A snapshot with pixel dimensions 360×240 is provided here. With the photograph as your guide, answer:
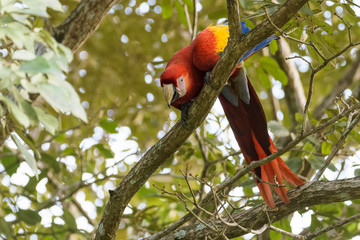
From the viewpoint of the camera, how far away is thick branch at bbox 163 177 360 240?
1.72 m

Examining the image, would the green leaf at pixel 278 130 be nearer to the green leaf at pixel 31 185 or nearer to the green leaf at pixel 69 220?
the green leaf at pixel 69 220

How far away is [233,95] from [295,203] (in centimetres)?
63

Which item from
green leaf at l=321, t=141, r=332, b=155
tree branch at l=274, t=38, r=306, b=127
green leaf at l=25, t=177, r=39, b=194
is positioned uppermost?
tree branch at l=274, t=38, r=306, b=127

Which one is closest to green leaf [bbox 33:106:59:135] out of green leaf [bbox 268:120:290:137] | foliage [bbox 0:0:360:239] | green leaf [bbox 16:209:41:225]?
foliage [bbox 0:0:360:239]

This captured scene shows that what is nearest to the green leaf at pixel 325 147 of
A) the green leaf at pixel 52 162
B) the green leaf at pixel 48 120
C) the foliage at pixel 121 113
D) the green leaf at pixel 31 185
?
the foliage at pixel 121 113

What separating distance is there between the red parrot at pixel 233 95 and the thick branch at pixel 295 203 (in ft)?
0.16

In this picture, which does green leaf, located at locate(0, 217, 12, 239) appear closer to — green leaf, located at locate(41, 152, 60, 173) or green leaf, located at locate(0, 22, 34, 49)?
green leaf, located at locate(41, 152, 60, 173)

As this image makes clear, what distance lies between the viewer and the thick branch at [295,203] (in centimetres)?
172

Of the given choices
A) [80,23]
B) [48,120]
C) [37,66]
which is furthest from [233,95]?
[37,66]

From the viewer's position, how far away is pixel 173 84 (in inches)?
75.7

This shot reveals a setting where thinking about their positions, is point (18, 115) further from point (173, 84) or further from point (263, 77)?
point (263, 77)

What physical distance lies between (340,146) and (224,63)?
2.01ft

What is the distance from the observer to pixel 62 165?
2688 millimetres

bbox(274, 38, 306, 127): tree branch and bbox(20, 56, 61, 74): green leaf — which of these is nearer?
bbox(20, 56, 61, 74): green leaf
